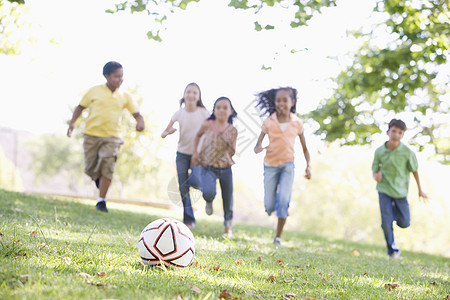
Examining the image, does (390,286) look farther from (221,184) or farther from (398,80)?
(398,80)

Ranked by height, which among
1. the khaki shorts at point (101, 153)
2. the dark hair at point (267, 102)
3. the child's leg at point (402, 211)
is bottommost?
the child's leg at point (402, 211)

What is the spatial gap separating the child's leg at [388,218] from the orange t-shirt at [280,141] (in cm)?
215

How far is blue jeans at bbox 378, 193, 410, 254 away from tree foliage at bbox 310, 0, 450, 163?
3.64 meters

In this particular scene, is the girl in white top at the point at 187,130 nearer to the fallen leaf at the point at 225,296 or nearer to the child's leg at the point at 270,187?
the child's leg at the point at 270,187

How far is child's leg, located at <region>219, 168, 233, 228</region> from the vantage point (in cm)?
707

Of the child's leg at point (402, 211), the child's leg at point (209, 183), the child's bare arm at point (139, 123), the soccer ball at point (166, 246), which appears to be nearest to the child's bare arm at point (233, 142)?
the child's leg at point (209, 183)

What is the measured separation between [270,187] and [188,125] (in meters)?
1.85

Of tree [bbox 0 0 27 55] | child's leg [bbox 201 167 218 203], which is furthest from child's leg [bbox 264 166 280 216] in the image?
tree [bbox 0 0 27 55]

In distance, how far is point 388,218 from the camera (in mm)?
7652

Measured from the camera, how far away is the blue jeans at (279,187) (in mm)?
6734

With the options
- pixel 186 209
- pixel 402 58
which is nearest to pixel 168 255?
pixel 186 209

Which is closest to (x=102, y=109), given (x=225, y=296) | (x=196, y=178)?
(x=196, y=178)

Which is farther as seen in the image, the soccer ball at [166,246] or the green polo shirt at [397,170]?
the green polo shirt at [397,170]

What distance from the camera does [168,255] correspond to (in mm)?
3570
